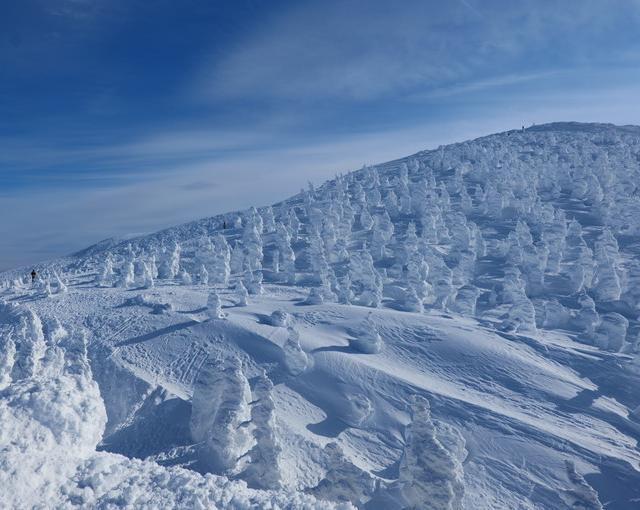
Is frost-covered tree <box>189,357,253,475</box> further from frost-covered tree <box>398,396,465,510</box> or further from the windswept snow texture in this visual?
frost-covered tree <box>398,396,465,510</box>

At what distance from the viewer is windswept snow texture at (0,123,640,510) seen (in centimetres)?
1275

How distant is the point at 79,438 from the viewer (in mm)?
12609

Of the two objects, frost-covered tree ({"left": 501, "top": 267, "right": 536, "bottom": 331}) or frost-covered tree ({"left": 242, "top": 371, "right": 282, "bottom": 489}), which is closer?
frost-covered tree ({"left": 242, "top": 371, "right": 282, "bottom": 489})

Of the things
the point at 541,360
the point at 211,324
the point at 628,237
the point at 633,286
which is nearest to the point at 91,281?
the point at 211,324

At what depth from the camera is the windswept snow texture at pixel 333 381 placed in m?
12.8

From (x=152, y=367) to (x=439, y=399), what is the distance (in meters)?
21.8

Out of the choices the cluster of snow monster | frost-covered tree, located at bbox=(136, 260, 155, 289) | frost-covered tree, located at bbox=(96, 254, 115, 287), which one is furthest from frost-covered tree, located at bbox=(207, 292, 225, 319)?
frost-covered tree, located at bbox=(96, 254, 115, 287)

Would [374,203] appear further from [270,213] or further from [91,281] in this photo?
[91,281]

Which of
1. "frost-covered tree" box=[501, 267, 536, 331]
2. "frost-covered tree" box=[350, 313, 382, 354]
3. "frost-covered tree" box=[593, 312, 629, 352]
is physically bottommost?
"frost-covered tree" box=[593, 312, 629, 352]

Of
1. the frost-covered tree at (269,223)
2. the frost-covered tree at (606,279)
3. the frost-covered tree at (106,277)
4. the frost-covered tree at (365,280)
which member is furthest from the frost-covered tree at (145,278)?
the frost-covered tree at (606,279)

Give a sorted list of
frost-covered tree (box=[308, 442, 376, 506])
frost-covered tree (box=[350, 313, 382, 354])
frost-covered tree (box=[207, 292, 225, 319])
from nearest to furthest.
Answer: frost-covered tree (box=[308, 442, 376, 506]) < frost-covered tree (box=[350, 313, 382, 354]) < frost-covered tree (box=[207, 292, 225, 319])

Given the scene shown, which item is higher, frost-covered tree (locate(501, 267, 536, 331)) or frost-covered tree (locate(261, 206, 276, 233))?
frost-covered tree (locate(261, 206, 276, 233))

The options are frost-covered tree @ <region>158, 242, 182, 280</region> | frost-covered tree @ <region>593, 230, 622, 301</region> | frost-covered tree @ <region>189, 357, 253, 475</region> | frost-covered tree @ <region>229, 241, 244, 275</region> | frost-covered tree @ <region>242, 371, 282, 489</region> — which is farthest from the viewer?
frost-covered tree @ <region>229, 241, 244, 275</region>

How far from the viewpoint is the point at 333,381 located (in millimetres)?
34438
